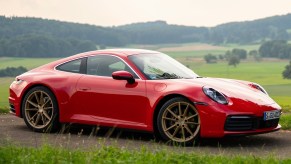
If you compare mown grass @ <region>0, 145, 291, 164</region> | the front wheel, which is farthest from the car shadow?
mown grass @ <region>0, 145, 291, 164</region>

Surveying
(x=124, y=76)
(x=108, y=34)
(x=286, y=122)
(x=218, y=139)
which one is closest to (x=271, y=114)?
(x=218, y=139)

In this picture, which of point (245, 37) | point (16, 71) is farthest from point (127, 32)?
point (16, 71)

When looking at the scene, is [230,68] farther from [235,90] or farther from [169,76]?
[235,90]

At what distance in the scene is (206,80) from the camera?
30.6 feet

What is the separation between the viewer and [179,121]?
864 cm

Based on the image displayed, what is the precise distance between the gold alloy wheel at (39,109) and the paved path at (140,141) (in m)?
0.20

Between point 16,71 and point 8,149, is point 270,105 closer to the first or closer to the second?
point 8,149

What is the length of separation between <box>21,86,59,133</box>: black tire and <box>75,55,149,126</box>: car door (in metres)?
0.48

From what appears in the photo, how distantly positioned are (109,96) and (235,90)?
1.89m

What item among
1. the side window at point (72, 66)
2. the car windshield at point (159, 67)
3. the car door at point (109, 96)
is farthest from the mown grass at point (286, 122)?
the side window at point (72, 66)

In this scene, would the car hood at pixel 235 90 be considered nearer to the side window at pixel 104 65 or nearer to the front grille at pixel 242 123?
the front grille at pixel 242 123

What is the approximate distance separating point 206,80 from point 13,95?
346cm

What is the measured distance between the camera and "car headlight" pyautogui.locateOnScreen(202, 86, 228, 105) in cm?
854

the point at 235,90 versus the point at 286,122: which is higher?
the point at 235,90
